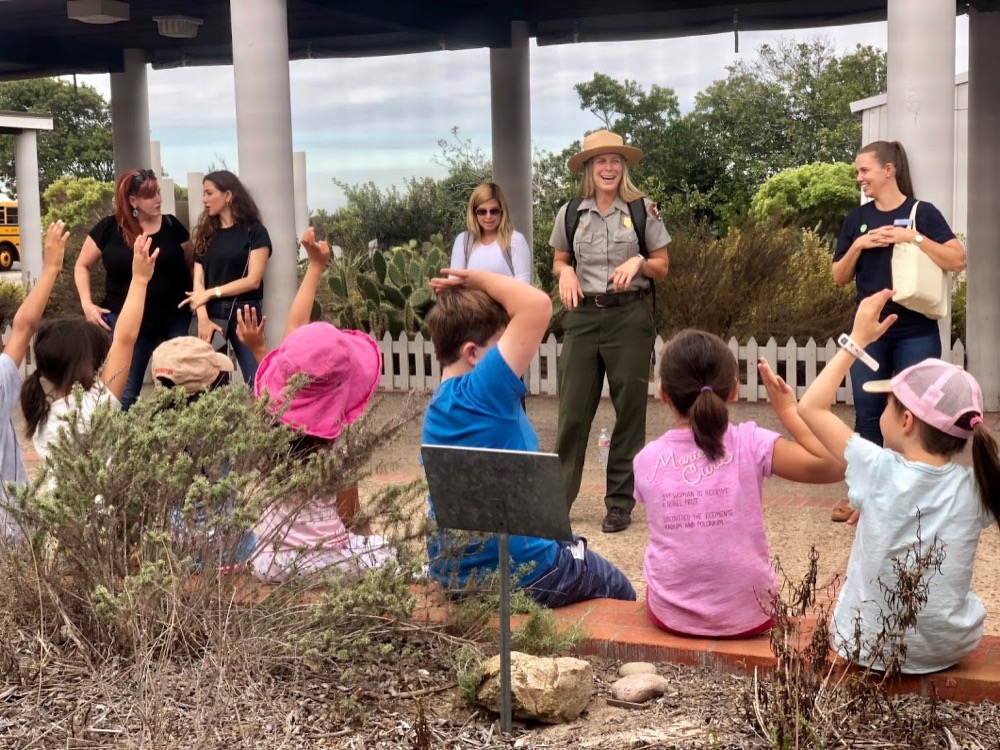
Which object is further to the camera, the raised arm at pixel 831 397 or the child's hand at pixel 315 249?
the child's hand at pixel 315 249

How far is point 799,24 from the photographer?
1173cm

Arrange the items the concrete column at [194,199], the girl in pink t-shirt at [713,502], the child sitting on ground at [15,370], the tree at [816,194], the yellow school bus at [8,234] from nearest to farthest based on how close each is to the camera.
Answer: the girl in pink t-shirt at [713,502] < the child sitting on ground at [15,370] < the concrete column at [194,199] < the tree at [816,194] < the yellow school bus at [8,234]

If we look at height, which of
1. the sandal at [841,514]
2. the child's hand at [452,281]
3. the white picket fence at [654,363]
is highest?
the child's hand at [452,281]

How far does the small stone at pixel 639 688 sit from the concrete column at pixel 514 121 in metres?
9.03

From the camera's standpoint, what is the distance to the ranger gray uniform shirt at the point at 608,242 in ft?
20.4

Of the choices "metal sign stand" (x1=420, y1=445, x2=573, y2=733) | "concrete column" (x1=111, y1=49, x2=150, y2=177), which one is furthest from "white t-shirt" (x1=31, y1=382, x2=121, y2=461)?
"concrete column" (x1=111, y1=49, x2=150, y2=177)

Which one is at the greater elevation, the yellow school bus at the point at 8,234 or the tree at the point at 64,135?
the tree at the point at 64,135

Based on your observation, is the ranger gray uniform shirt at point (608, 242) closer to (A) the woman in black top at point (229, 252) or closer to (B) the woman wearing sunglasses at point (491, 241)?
(B) the woman wearing sunglasses at point (491, 241)

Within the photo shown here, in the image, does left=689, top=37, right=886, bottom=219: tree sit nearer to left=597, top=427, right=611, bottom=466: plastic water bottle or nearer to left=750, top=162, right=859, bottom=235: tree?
left=750, top=162, right=859, bottom=235: tree

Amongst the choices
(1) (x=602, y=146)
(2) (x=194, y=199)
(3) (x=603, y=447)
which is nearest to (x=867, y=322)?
(1) (x=602, y=146)

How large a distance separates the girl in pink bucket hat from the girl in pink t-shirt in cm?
85

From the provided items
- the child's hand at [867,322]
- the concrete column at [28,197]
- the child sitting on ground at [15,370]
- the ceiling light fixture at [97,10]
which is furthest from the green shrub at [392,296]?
the concrete column at [28,197]

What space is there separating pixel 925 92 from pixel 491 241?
8.13ft

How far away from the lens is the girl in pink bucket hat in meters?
3.77
